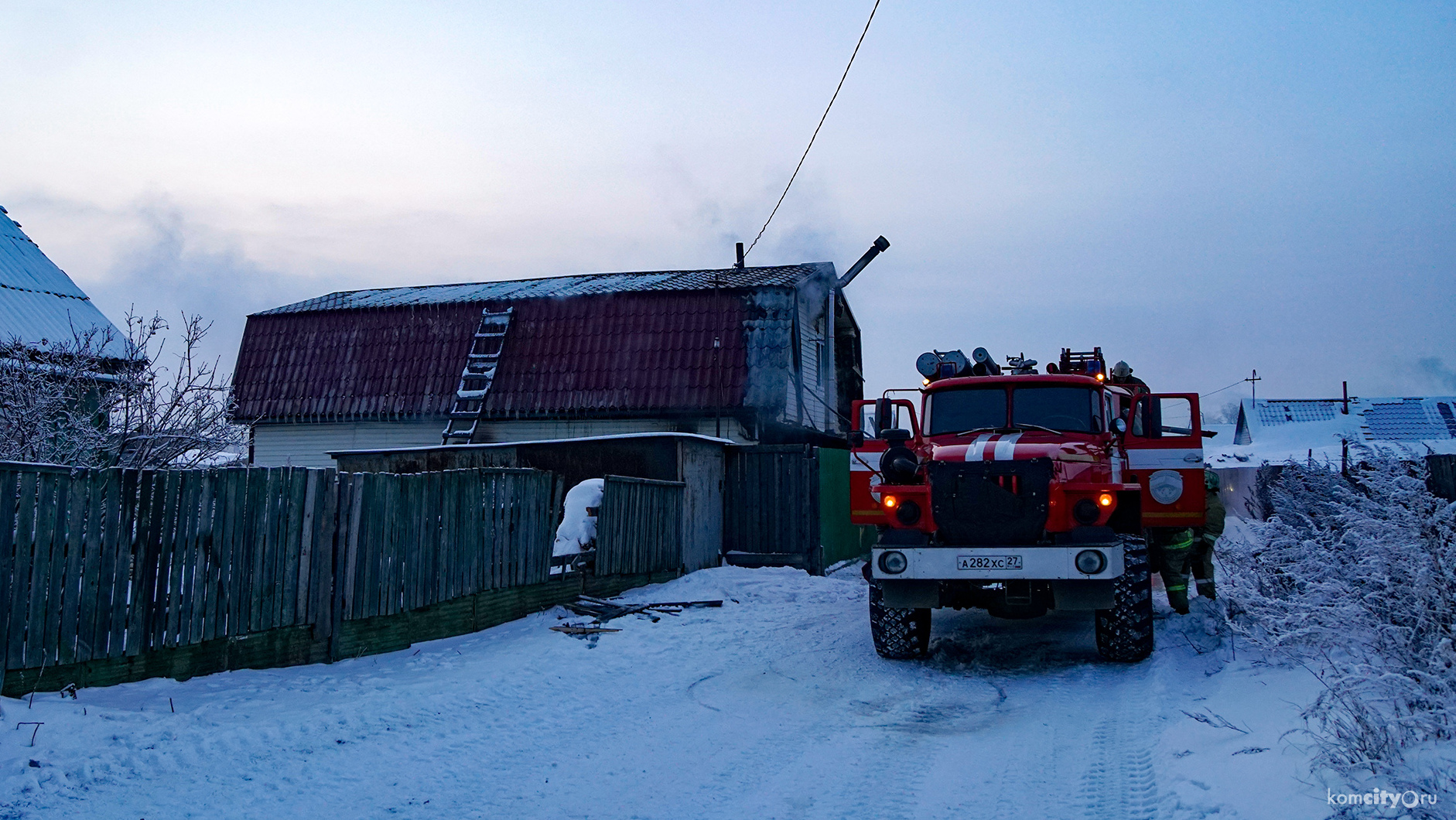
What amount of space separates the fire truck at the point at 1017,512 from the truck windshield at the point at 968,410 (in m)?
0.01

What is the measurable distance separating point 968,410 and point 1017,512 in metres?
2.06

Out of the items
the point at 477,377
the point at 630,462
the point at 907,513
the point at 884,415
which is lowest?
the point at 907,513

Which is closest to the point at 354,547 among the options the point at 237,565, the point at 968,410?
the point at 237,565

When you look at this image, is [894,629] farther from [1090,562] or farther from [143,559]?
[143,559]

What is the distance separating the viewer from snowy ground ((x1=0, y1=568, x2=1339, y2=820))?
4.85 meters

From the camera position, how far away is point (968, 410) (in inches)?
397

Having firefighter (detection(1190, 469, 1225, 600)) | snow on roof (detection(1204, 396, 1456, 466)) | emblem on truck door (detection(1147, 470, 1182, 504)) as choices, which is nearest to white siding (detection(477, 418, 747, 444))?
firefighter (detection(1190, 469, 1225, 600))

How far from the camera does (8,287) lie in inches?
726

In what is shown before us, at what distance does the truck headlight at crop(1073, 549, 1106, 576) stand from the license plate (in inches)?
18.2

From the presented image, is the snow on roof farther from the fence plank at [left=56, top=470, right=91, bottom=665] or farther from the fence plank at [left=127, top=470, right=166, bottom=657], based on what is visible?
the fence plank at [left=56, top=470, right=91, bottom=665]

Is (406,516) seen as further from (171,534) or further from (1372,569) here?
(1372,569)

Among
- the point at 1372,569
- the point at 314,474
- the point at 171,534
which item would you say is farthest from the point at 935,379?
the point at 171,534

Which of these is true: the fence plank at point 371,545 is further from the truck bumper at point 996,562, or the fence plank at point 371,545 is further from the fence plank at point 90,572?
the truck bumper at point 996,562

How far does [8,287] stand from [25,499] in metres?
16.0
